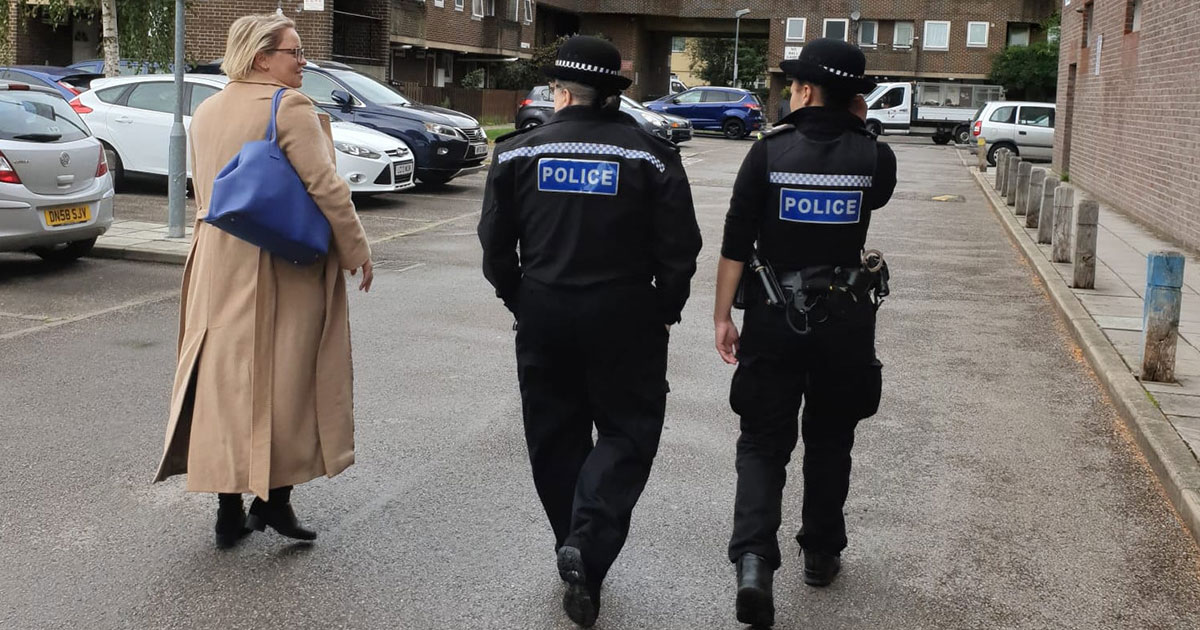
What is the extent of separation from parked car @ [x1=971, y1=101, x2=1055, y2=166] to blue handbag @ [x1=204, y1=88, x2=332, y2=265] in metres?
31.5

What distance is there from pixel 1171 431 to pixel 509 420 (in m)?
3.34

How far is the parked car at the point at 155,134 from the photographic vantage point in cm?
1638

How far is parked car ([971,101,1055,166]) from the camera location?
110ft

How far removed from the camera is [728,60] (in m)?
77.1

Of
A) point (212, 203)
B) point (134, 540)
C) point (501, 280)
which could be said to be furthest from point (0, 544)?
point (501, 280)

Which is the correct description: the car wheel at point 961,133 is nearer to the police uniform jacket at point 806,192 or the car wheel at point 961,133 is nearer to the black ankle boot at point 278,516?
the police uniform jacket at point 806,192

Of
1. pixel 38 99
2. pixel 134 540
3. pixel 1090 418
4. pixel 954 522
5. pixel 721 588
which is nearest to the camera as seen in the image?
pixel 721 588

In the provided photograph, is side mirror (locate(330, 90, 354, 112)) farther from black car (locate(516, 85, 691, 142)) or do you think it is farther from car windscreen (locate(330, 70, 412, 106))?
black car (locate(516, 85, 691, 142))

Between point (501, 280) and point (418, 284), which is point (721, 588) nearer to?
point (501, 280)

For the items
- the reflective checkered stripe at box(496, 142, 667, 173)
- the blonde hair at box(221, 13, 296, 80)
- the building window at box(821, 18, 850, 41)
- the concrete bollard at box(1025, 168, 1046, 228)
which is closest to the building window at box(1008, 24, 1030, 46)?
the building window at box(821, 18, 850, 41)

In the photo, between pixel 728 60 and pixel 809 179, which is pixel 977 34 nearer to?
pixel 728 60

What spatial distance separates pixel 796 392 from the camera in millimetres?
4211

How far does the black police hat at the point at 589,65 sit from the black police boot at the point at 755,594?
5.09ft

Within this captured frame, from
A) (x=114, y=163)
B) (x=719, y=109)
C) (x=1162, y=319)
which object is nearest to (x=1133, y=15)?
(x=1162, y=319)
